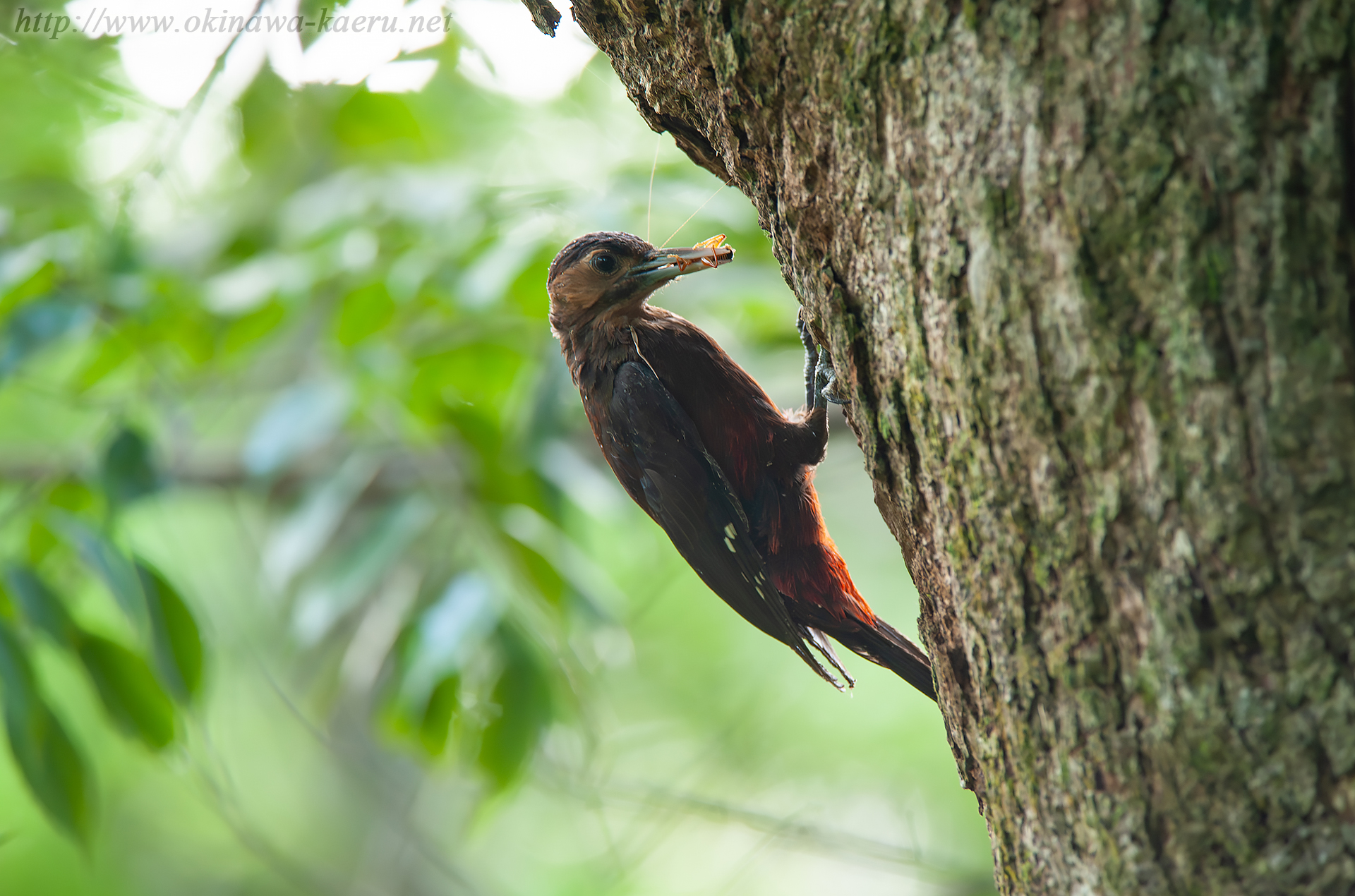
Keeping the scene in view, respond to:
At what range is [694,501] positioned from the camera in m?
2.66

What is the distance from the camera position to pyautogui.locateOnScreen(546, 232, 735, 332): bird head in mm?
2773

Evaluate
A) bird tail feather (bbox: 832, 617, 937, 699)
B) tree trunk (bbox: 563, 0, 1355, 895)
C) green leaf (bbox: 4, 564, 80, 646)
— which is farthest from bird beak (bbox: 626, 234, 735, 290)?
green leaf (bbox: 4, 564, 80, 646)

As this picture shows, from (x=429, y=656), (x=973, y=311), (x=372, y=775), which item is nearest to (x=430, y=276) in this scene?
(x=429, y=656)

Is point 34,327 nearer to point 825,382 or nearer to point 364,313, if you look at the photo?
point 364,313

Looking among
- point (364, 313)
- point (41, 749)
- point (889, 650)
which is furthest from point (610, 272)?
point (41, 749)

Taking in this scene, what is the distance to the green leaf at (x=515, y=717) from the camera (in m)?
2.89

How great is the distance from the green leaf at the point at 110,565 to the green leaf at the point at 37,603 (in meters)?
0.12

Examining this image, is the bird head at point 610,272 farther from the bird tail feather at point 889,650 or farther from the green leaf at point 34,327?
the green leaf at point 34,327

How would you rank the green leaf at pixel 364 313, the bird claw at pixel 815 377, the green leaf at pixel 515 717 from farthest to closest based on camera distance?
the green leaf at pixel 364 313
the green leaf at pixel 515 717
the bird claw at pixel 815 377

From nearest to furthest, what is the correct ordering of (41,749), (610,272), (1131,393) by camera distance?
(1131,393), (41,749), (610,272)

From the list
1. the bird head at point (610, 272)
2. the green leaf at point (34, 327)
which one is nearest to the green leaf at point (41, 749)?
the green leaf at point (34, 327)

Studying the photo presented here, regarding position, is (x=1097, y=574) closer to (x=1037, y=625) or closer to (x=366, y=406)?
(x=1037, y=625)

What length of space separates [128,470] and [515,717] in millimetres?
1279

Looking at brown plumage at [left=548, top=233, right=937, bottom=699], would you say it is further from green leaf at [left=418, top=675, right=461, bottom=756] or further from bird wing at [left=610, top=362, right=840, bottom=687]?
green leaf at [left=418, top=675, right=461, bottom=756]
